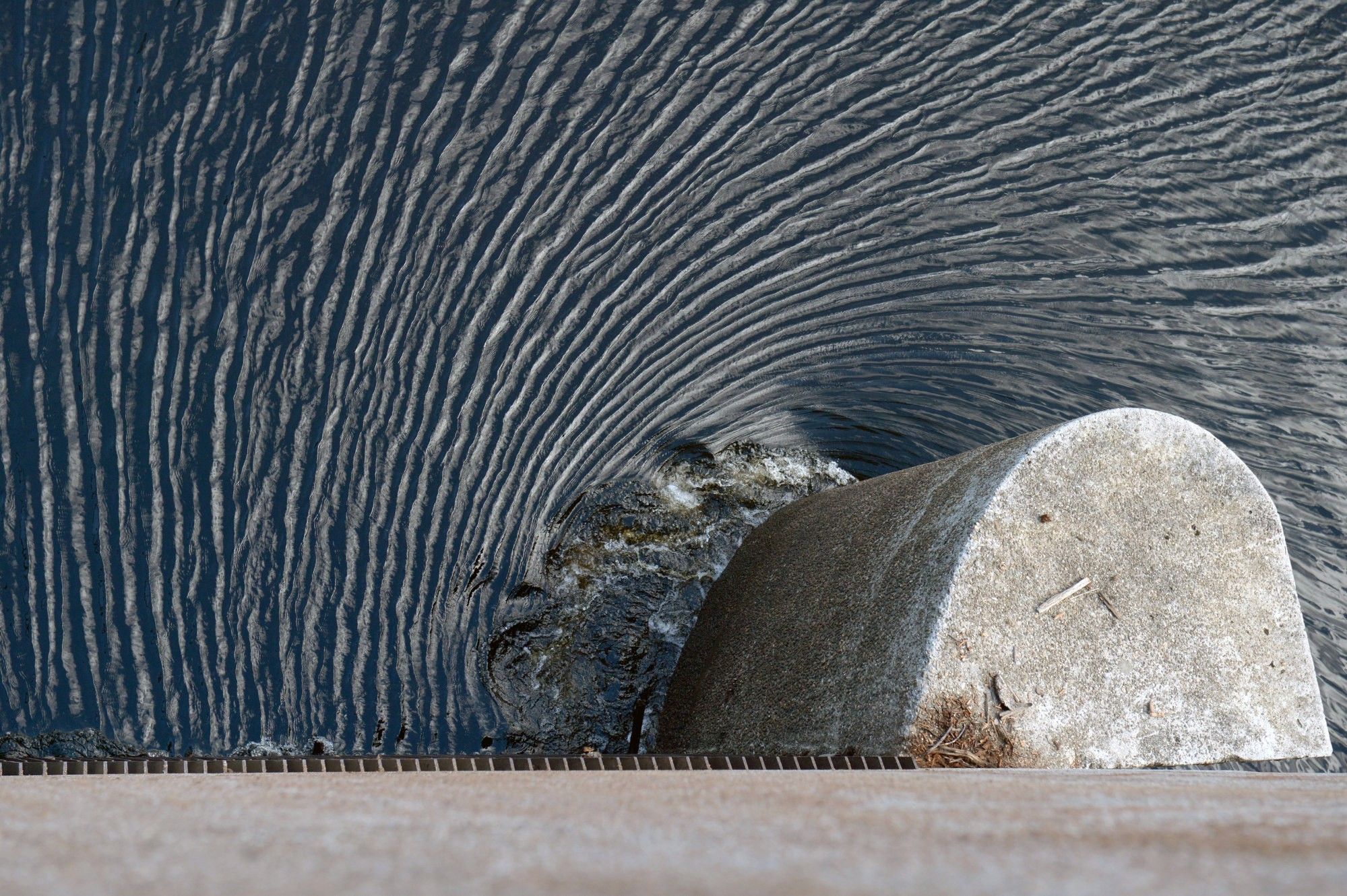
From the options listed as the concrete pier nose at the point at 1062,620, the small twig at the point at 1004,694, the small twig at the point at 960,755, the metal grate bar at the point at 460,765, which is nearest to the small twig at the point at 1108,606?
the concrete pier nose at the point at 1062,620

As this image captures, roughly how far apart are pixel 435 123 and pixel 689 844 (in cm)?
291

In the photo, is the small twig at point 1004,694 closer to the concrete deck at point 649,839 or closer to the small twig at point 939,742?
the small twig at point 939,742

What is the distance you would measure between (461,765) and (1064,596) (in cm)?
197

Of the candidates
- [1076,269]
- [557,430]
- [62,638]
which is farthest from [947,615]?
[62,638]

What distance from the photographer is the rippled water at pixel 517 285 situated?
326 cm

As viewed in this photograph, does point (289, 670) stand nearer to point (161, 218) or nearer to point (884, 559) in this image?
point (161, 218)

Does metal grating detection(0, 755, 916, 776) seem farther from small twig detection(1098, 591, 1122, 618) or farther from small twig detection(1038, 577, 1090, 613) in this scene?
small twig detection(1098, 591, 1122, 618)

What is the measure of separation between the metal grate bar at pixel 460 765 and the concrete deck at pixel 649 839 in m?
1.00

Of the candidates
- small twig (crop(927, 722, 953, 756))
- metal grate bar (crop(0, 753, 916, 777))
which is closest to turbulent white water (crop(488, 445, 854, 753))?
metal grate bar (crop(0, 753, 916, 777))

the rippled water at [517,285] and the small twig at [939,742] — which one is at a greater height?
the rippled water at [517,285]

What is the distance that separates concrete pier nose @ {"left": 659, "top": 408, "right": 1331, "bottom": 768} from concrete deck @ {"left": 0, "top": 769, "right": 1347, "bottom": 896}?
5.00 feet

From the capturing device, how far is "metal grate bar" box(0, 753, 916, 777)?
9.25ft

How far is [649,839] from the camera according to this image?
1157 mm

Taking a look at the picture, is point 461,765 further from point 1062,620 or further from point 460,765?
point 1062,620
